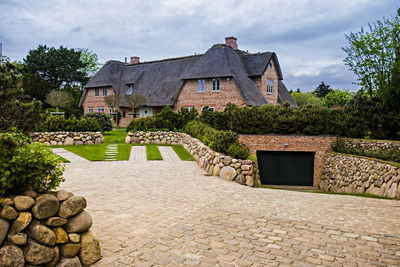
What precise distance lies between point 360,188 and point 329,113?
6.29 meters

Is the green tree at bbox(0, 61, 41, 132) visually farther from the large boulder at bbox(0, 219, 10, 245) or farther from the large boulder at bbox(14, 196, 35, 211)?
the large boulder at bbox(0, 219, 10, 245)

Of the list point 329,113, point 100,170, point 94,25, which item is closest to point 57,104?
point 94,25

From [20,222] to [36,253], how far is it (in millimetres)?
436

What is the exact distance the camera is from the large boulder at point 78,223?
4160mm

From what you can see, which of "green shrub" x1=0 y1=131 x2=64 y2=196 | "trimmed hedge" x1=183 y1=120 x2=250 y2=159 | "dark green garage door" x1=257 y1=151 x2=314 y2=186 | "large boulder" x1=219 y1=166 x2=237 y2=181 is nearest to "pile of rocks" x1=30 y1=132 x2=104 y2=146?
"trimmed hedge" x1=183 y1=120 x2=250 y2=159

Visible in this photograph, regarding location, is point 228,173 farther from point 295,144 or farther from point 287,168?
point 295,144

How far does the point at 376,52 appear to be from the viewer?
65.0 feet

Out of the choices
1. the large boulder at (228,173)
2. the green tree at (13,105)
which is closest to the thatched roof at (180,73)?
the large boulder at (228,173)

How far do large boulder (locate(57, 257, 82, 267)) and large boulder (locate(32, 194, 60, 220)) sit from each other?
64 centimetres

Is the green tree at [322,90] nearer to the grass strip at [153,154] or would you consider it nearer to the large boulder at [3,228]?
the grass strip at [153,154]

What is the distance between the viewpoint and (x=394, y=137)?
1708 cm

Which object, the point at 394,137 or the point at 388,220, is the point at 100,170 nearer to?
the point at 388,220

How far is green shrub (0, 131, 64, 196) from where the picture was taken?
3.85 metres

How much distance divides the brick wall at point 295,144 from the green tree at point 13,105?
1288 centimetres
